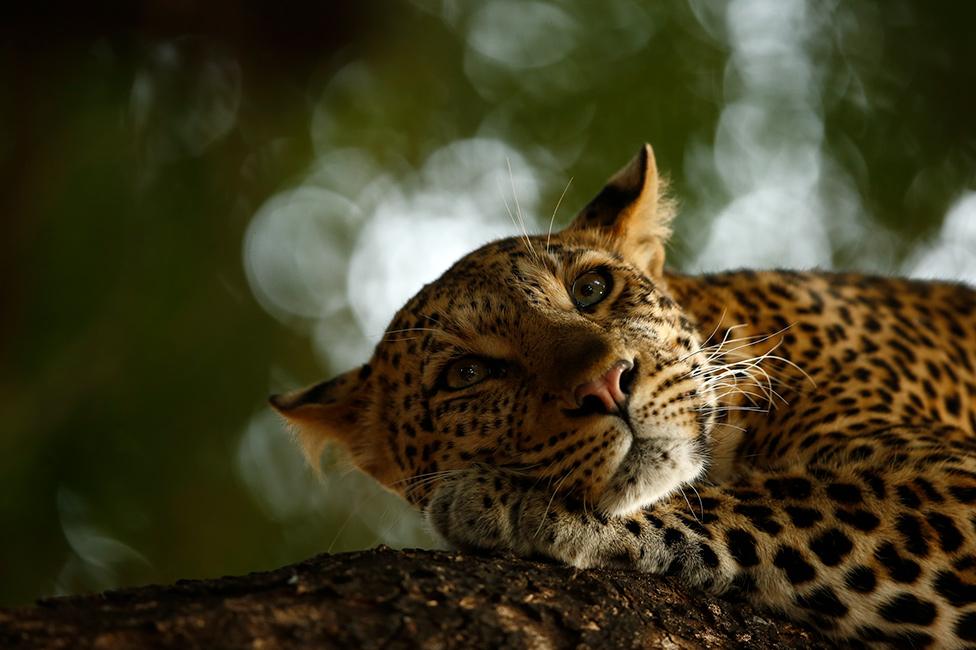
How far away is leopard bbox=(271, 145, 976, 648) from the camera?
3.69 meters

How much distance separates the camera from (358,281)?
11.4 metres

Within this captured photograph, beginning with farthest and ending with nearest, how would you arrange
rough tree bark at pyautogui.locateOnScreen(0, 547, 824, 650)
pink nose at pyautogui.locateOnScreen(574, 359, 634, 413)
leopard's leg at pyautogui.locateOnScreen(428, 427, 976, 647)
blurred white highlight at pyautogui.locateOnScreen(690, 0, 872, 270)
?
blurred white highlight at pyautogui.locateOnScreen(690, 0, 872, 270) < pink nose at pyautogui.locateOnScreen(574, 359, 634, 413) < leopard's leg at pyautogui.locateOnScreen(428, 427, 976, 647) < rough tree bark at pyautogui.locateOnScreen(0, 547, 824, 650)

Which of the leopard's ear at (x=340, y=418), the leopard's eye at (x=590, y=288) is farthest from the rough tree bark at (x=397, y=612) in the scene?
the leopard's ear at (x=340, y=418)

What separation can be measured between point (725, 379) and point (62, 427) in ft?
20.8

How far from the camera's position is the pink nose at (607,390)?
12.4 ft

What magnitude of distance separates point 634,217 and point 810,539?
222 cm

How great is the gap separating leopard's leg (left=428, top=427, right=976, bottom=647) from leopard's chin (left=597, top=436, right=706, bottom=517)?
0.06 meters

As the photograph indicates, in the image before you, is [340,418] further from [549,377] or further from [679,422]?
[679,422]

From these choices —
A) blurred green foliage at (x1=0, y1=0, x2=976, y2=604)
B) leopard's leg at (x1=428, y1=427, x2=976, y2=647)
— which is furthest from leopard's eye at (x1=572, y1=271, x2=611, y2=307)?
blurred green foliage at (x1=0, y1=0, x2=976, y2=604)

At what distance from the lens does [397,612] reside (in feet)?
8.77

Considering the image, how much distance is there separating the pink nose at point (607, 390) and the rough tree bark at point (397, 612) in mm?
670

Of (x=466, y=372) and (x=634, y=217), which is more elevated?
(x=634, y=217)

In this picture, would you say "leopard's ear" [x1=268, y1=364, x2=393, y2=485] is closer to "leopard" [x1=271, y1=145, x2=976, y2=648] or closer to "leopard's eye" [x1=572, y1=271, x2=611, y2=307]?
"leopard" [x1=271, y1=145, x2=976, y2=648]

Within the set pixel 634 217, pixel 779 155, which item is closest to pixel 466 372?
pixel 634 217
